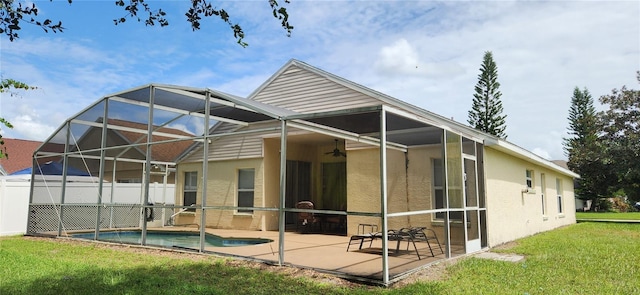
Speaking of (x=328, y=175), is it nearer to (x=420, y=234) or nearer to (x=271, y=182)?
(x=271, y=182)

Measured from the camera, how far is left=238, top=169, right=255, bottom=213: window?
44.0 ft

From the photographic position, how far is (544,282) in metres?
5.81

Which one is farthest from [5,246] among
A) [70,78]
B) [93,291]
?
[93,291]

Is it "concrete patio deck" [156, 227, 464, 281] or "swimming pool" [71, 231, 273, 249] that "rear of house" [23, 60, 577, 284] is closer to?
"concrete patio deck" [156, 227, 464, 281]

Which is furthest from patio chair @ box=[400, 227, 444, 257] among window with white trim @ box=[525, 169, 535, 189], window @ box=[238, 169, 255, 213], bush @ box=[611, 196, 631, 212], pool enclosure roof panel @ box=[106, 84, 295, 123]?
bush @ box=[611, 196, 631, 212]

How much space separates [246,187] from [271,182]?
92 centimetres

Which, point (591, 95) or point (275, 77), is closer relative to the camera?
point (275, 77)

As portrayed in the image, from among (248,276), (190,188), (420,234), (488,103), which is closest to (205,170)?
(248,276)

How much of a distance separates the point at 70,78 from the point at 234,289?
828cm

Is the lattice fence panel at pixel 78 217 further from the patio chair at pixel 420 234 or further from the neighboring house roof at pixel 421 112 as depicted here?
the patio chair at pixel 420 234

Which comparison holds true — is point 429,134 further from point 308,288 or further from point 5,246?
point 5,246

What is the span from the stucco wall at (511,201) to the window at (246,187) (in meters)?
7.06

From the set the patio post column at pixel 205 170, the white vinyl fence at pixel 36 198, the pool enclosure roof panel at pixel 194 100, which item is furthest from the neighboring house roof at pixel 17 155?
the patio post column at pixel 205 170

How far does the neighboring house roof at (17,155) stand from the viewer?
73.3 feet
